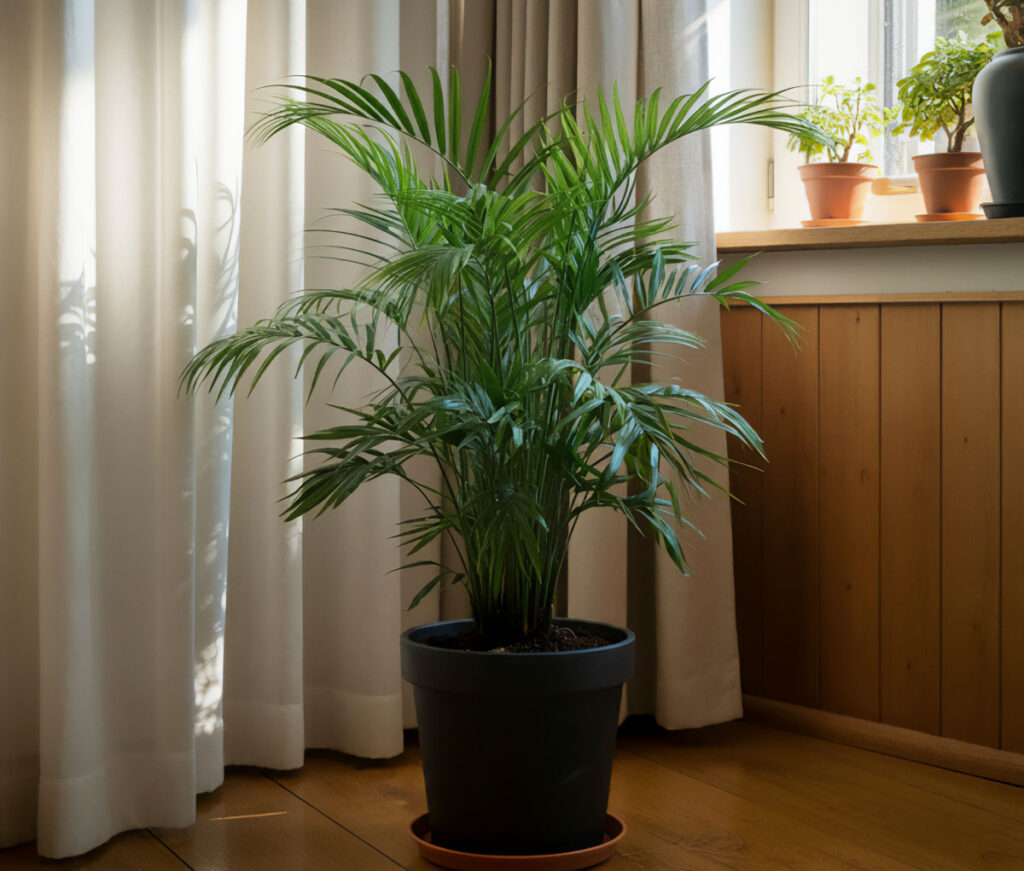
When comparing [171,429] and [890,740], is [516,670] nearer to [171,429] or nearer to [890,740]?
[171,429]

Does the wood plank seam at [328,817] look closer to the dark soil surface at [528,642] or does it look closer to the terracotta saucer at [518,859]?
the terracotta saucer at [518,859]

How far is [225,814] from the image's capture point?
1.87m

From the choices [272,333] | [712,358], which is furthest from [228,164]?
[712,358]

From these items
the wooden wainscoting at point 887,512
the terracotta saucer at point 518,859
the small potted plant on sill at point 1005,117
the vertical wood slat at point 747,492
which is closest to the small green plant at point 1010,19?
the small potted plant on sill at point 1005,117

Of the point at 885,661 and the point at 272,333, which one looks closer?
the point at 272,333

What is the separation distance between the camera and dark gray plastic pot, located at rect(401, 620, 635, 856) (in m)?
1.58

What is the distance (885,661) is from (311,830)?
1.06 m

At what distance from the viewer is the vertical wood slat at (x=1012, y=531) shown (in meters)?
1.98

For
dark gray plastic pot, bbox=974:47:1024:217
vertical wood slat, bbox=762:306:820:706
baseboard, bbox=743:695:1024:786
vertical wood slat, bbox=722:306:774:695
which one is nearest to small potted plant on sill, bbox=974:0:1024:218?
dark gray plastic pot, bbox=974:47:1024:217

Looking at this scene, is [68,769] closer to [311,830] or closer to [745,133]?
[311,830]

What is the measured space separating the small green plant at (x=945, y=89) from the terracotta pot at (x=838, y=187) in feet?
0.35

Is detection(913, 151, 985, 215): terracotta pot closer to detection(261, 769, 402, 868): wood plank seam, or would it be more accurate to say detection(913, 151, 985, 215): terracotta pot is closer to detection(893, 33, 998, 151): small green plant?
detection(893, 33, 998, 151): small green plant

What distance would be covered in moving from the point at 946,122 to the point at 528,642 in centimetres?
122

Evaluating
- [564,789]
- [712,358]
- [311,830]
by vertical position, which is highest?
[712,358]
